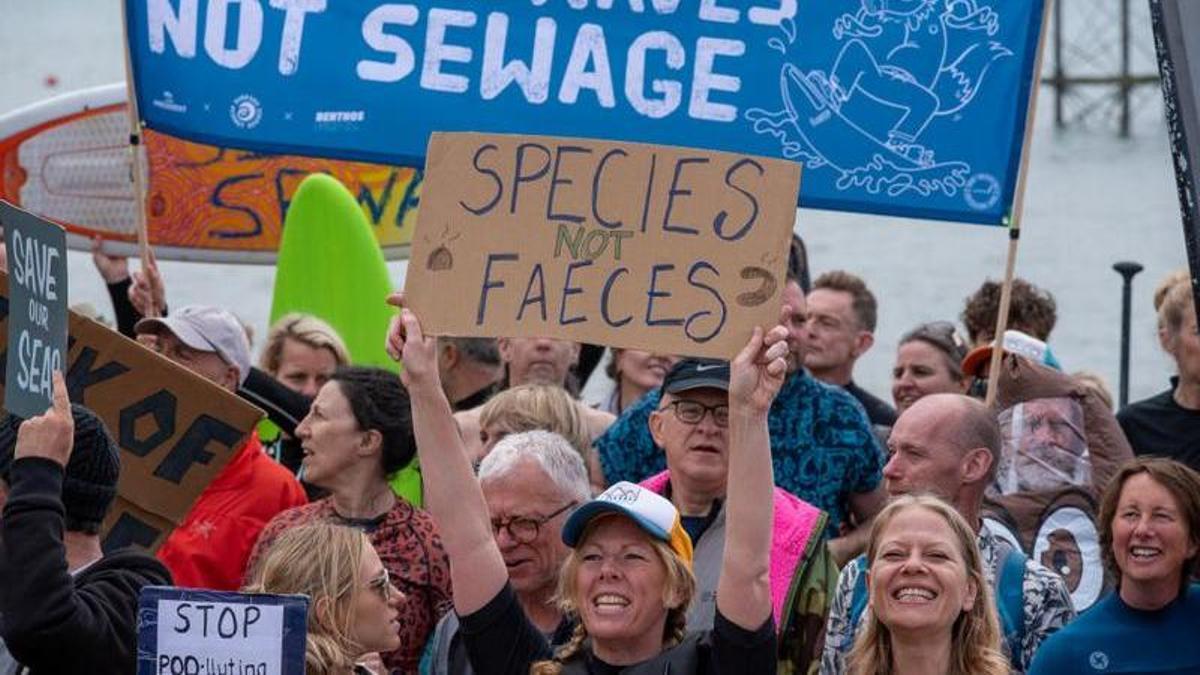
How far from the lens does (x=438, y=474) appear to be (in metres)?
5.46

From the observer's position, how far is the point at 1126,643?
5617mm

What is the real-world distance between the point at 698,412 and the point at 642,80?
1348mm

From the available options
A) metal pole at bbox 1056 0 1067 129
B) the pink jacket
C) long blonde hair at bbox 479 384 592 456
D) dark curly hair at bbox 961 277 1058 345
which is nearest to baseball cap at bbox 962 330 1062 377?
dark curly hair at bbox 961 277 1058 345

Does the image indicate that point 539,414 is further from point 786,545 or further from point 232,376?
point 786,545

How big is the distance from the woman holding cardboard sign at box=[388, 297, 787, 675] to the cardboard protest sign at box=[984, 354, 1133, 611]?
1.34 metres

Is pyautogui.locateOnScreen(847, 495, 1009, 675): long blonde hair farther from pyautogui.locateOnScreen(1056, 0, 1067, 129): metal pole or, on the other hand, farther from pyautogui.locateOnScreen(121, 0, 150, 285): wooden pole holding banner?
pyautogui.locateOnScreen(1056, 0, 1067, 129): metal pole

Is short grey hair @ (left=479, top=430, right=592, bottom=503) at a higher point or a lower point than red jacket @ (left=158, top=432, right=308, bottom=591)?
higher

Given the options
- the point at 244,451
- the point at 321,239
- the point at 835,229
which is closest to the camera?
the point at 244,451

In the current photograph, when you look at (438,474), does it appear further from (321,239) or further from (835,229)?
(835,229)

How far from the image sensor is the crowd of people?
5.21 meters

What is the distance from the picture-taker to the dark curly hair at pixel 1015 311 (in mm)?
8312

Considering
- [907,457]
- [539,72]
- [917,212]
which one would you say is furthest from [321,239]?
[907,457]

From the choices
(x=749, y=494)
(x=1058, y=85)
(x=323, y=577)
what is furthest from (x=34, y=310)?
(x=1058, y=85)

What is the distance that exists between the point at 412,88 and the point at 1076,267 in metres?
20.3
